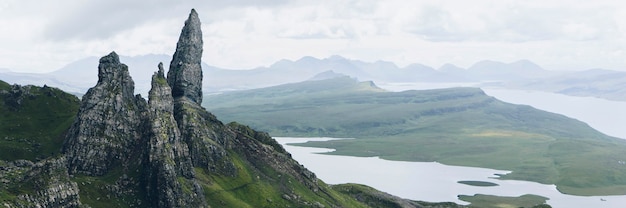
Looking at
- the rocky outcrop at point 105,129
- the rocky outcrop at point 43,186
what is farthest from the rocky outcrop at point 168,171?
the rocky outcrop at point 43,186

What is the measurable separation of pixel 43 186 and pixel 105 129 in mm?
48978

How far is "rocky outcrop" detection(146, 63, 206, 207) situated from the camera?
178 metres

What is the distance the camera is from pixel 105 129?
7338 inches

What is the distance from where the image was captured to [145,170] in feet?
600

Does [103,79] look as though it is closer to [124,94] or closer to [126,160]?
[124,94]

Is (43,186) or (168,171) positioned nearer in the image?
(43,186)

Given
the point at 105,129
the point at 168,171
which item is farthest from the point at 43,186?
the point at 105,129

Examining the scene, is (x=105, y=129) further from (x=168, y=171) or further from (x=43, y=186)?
(x=43, y=186)

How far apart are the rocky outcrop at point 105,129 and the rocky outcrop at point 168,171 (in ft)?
25.7

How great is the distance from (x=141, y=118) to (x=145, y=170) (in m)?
22.8

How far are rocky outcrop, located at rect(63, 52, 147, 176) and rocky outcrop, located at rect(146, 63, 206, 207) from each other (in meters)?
7.83

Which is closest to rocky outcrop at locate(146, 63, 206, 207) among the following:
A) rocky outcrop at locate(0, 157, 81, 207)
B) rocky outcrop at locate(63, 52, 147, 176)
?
rocky outcrop at locate(63, 52, 147, 176)

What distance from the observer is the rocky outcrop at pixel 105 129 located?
7121 inches

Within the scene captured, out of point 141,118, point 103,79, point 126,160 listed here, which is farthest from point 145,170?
point 103,79
